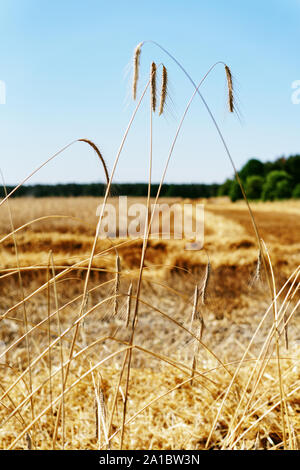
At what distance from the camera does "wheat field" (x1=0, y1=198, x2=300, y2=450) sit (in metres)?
0.91

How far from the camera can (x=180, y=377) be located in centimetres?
155

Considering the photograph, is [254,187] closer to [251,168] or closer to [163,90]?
[251,168]

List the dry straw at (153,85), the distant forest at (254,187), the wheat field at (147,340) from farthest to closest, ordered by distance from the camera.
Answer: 1. the distant forest at (254,187)
2. the wheat field at (147,340)
3. the dry straw at (153,85)

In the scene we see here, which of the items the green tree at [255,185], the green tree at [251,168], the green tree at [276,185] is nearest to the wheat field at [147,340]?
the green tree at [251,168]

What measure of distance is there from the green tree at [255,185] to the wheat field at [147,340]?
305 cm

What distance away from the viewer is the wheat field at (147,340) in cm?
91

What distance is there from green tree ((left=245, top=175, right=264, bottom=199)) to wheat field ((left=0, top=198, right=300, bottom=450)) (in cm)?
305

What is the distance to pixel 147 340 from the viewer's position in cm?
Answer: 271

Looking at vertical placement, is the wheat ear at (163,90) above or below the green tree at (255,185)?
below

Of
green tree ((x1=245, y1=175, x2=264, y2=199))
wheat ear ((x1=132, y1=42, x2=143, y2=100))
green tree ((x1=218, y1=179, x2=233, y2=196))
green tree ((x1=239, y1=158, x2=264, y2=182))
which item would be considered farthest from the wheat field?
green tree ((x1=218, y1=179, x2=233, y2=196))

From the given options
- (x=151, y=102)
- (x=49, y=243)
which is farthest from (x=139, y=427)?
(x=49, y=243)

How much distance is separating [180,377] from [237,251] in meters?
2.61

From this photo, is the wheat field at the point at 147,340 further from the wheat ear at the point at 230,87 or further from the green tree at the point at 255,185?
the green tree at the point at 255,185
